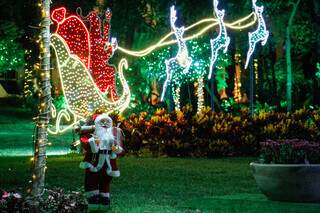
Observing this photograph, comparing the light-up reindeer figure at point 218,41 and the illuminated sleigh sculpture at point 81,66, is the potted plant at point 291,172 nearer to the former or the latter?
the illuminated sleigh sculpture at point 81,66

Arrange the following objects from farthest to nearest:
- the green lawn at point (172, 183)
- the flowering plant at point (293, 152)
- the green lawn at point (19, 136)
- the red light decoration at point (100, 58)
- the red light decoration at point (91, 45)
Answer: the green lawn at point (19, 136) < the red light decoration at point (100, 58) < the red light decoration at point (91, 45) < the flowering plant at point (293, 152) < the green lawn at point (172, 183)

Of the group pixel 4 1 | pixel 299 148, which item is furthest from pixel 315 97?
pixel 299 148

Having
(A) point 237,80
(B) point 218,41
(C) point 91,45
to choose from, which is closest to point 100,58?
(C) point 91,45

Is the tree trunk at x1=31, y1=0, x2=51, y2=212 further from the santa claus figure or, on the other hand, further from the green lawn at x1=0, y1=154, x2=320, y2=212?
the green lawn at x1=0, y1=154, x2=320, y2=212

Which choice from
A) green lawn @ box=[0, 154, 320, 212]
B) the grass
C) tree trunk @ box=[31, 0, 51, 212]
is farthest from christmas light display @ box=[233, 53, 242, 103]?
tree trunk @ box=[31, 0, 51, 212]

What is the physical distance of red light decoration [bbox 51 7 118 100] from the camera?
23.2 m

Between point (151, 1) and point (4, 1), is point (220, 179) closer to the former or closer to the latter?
point (151, 1)

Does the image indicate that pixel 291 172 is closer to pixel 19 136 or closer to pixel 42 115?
pixel 42 115

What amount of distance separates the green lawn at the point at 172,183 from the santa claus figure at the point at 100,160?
495mm

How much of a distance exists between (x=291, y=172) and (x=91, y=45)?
12.0 m

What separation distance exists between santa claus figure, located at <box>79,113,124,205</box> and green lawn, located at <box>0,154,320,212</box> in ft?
1.63

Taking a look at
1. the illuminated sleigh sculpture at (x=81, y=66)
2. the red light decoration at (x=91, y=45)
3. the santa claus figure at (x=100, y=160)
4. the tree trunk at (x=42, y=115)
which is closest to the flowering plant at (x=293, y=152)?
the santa claus figure at (x=100, y=160)

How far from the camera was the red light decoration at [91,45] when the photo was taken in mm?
23250

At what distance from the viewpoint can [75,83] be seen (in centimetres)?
2306
